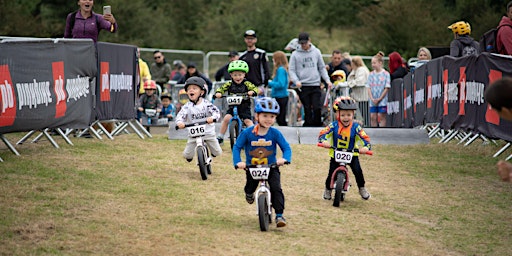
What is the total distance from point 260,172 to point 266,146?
1.15ft

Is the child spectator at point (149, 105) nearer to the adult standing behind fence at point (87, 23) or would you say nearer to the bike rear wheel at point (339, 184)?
the adult standing behind fence at point (87, 23)

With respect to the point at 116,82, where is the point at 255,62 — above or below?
above

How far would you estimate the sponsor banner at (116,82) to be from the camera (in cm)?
1745

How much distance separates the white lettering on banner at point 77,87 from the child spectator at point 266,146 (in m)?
5.99

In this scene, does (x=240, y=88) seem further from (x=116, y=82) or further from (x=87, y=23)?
(x=87, y=23)

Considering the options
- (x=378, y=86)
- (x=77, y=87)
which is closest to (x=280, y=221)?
(x=77, y=87)

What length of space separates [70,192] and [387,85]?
1169 centimetres

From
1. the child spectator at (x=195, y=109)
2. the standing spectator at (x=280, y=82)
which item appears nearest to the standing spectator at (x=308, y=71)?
the standing spectator at (x=280, y=82)

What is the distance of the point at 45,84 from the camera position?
14.8m

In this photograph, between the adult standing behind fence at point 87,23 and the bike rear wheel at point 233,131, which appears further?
the adult standing behind fence at point 87,23

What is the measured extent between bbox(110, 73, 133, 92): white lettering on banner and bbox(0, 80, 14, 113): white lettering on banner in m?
4.29

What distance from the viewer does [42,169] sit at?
13344 mm

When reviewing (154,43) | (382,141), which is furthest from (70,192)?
(154,43)

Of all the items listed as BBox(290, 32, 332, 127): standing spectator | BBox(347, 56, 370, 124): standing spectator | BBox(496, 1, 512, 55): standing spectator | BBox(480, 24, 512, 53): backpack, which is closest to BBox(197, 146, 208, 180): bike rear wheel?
BBox(496, 1, 512, 55): standing spectator
